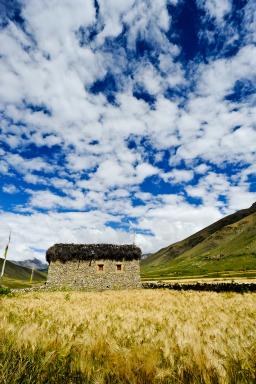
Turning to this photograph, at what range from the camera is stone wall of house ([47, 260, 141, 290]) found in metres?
35.2

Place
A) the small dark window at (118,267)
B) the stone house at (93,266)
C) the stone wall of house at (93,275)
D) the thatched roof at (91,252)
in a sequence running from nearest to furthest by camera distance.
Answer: the stone wall of house at (93,275)
the stone house at (93,266)
the thatched roof at (91,252)
the small dark window at (118,267)

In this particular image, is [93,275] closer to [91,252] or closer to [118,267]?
[91,252]

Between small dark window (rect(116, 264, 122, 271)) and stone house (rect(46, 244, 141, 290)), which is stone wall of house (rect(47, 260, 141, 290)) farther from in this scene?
small dark window (rect(116, 264, 122, 271))

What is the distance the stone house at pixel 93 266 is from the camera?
35.3 m

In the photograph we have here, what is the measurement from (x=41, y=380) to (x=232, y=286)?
68.4ft

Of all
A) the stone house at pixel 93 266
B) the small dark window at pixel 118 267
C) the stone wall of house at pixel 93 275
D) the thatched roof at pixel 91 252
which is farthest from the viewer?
the small dark window at pixel 118 267

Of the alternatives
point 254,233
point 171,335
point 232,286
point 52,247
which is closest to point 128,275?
point 52,247

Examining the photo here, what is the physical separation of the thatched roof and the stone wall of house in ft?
1.81

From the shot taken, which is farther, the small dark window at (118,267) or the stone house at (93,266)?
the small dark window at (118,267)

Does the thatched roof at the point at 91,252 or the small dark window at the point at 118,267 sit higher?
the thatched roof at the point at 91,252

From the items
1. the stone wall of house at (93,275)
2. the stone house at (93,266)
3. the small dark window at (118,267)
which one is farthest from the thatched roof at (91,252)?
the small dark window at (118,267)

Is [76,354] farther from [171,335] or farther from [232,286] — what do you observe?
[232,286]

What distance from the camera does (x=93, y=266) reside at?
36031mm

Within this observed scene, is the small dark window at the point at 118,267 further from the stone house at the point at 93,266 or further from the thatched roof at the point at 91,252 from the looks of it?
the thatched roof at the point at 91,252
